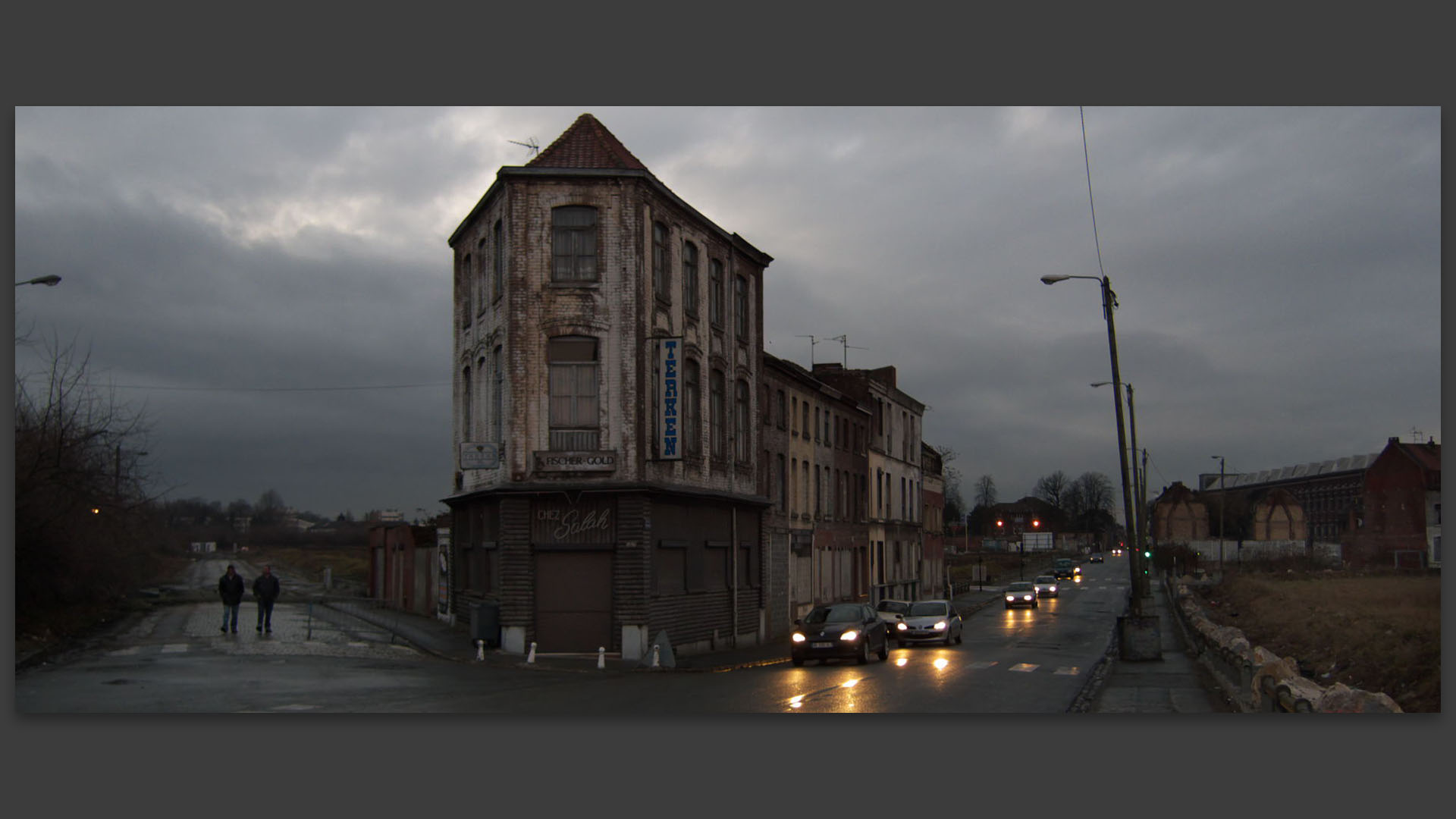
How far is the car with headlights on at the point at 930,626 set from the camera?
3600cm

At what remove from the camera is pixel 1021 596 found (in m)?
60.2

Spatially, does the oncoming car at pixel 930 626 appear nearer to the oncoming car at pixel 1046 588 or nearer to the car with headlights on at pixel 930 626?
the car with headlights on at pixel 930 626

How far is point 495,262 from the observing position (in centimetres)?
2770

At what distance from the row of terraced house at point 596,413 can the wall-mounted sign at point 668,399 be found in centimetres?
4

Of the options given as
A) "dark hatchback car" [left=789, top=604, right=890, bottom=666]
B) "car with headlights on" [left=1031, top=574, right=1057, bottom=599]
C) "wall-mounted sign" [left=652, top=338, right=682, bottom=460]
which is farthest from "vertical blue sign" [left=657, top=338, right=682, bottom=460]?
"car with headlights on" [left=1031, top=574, right=1057, bottom=599]

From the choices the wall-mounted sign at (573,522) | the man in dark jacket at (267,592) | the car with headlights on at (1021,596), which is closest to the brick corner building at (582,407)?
the wall-mounted sign at (573,522)

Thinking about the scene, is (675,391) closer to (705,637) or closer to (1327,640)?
(705,637)

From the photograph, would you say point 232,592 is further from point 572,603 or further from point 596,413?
point 596,413

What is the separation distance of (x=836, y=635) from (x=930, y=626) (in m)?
10.0

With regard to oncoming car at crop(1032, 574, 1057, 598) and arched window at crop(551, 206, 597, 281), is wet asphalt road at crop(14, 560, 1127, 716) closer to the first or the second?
arched window at crop(551, 206, 597, 281)

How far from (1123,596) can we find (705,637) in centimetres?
4893

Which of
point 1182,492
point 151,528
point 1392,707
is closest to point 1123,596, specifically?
point 1182,492

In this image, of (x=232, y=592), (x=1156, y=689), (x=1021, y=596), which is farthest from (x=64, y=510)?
(x=1021, y=596)

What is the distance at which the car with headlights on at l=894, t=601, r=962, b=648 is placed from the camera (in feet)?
118
